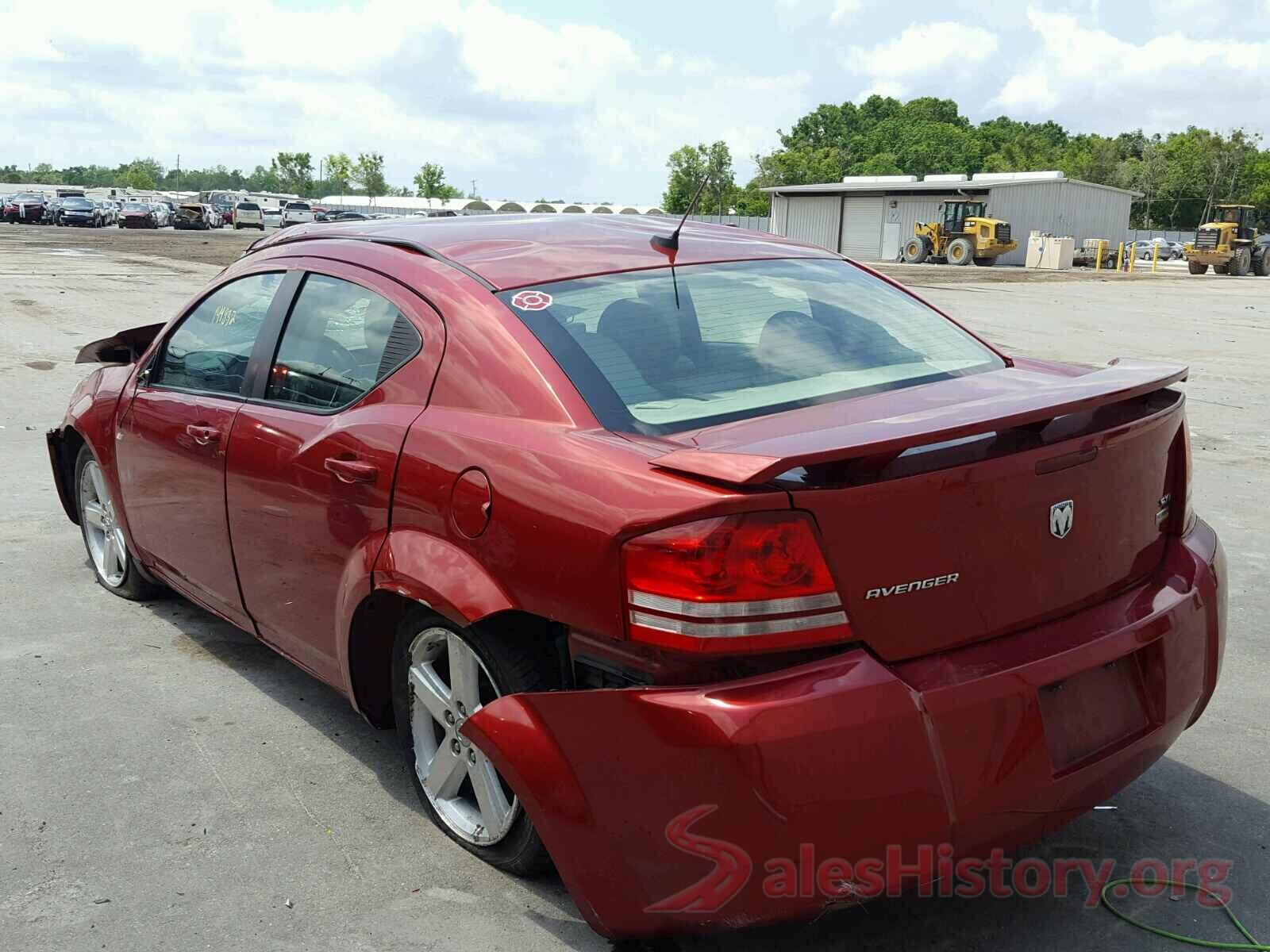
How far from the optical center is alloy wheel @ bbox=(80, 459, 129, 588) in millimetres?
5125

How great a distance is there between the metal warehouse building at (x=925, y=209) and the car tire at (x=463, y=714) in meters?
57.3

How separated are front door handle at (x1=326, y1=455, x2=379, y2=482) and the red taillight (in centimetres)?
109

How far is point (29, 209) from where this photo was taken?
6888 centimetres

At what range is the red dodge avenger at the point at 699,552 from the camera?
233 cm

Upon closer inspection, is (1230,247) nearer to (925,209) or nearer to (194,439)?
(925,209)

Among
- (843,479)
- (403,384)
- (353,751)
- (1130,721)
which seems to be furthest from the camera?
(353,751)

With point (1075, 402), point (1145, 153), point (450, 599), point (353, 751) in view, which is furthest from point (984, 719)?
point (1145, 153)

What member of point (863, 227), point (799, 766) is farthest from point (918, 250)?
point (799, 766)

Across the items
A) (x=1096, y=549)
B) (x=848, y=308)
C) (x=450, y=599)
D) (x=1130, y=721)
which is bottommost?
(x=1130, y=721)

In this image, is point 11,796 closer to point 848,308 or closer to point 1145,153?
point 848,308

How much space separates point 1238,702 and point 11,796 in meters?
3.88

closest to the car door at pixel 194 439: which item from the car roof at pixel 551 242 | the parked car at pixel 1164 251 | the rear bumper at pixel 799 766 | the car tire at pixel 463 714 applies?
the car roof at pixel 551 242

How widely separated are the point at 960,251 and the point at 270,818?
158 feet

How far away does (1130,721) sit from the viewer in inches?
108
